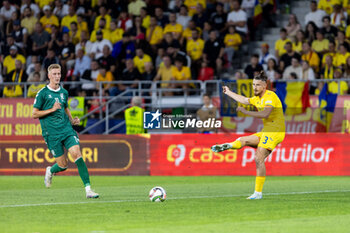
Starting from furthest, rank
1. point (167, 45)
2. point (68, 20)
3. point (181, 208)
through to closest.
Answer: point (68, 20), point (167, 45), point (181, 208)

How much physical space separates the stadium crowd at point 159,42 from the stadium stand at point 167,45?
4 centimetres

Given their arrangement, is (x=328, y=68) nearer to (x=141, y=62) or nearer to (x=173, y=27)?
(x=173, y=27)

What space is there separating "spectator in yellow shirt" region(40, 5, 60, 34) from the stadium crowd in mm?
37

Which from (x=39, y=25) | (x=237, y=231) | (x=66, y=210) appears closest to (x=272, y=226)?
(x=237, y=231)

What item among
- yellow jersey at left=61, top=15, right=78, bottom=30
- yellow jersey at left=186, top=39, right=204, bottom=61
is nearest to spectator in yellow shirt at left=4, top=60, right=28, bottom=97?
yellow jersey at left=61, top=15, right=78, bottom=30

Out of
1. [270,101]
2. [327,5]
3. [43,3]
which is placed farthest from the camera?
[43,3]

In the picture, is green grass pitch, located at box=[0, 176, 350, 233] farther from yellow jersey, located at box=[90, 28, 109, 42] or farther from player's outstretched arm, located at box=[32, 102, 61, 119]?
yellow jersey, located at box=[90, 28, 109, 42]

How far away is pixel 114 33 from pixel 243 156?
331 inches

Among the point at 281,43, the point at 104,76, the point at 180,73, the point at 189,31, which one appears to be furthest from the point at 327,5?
the point at 104,76

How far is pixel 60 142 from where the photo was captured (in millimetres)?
13836

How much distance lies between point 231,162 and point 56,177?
4773 mm

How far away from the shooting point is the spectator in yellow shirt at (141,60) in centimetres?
2609

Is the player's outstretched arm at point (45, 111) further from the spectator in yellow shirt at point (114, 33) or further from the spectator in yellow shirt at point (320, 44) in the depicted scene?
the spectator in yellow shirt at point (114, 33)

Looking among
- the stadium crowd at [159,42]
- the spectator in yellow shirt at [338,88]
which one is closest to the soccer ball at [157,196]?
the spectator in yellow shirt at [338,88]
